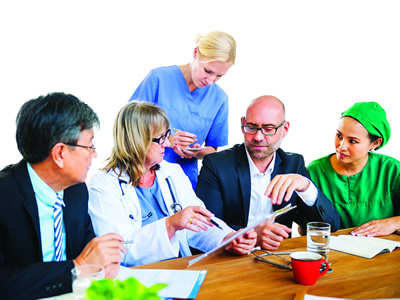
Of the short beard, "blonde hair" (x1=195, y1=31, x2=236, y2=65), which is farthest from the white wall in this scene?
the short beard

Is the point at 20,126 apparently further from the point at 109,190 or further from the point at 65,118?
the point at 109,190

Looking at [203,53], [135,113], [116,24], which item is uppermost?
[116,24]

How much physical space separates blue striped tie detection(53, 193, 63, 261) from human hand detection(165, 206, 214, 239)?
48 centimetres

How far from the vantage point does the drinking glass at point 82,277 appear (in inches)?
44.8

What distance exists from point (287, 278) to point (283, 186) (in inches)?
25.7

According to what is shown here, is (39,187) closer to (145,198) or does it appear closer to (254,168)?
(145,198)

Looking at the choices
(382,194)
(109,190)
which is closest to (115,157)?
(109,190)

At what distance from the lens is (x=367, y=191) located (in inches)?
103

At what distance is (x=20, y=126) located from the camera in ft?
5.06

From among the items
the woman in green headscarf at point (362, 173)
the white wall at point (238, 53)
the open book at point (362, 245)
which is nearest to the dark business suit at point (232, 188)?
the woman in green headscarf at point (362, 173)

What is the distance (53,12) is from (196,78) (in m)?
1.96

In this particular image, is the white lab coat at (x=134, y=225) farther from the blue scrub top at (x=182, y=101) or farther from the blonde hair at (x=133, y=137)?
the blue scrub top at (x=182, y=101)

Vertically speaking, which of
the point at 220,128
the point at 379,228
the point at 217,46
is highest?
the point at 217,46

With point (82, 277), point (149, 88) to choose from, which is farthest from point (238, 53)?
point (82, 277)
